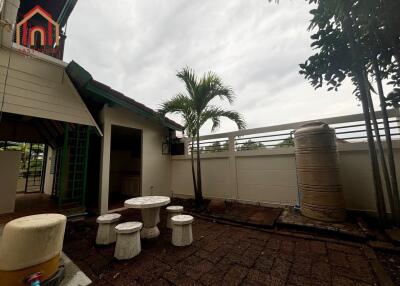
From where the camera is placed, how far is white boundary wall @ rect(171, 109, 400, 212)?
352 centimetres

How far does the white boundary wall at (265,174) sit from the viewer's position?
11.6ft

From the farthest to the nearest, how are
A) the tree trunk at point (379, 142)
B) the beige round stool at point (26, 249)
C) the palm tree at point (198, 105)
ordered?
the palm tree at point (198, 105) → the tree trunk at point (379, 142) → the beige round stool at point (26, 249)

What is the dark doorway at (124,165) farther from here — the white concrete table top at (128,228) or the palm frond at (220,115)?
the white concrete table top at (128,228)

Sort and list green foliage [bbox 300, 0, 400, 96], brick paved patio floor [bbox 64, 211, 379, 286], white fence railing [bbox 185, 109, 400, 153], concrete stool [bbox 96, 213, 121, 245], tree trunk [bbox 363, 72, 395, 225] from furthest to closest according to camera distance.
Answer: white fence railing [bbox 185, 109, 400, 153] < tree trunk [bbox 363, 72, 395, 225] < concrete stool [bbox 96, 213, 121, 245] < green foliage [bbox 300, 0, 400, 96] < brick paved patio floor [bbox 64, 211, 379, 286]

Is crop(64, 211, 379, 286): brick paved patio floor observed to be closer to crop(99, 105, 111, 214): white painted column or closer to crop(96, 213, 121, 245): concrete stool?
crop(96, 213, 121, 245): concrete stool

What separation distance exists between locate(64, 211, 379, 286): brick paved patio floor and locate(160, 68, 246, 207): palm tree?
2187mm

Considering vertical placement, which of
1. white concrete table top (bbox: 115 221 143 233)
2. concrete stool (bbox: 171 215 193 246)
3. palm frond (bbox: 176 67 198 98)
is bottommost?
concrete stool (bbox: 171 215 193 246)

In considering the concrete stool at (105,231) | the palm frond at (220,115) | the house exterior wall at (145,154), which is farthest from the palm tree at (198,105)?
the concrete stool at (105,231)

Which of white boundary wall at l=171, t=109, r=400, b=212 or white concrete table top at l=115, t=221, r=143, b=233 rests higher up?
white boundary wall at l=171, t=109, r=400, b=212

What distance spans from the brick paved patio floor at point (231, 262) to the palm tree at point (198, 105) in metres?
2.19

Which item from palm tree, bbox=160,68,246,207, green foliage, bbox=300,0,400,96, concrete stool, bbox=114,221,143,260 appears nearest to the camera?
concrete stool, bbox=114,221,143,260

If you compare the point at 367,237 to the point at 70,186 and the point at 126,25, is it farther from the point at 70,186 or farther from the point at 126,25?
the point at 126,25

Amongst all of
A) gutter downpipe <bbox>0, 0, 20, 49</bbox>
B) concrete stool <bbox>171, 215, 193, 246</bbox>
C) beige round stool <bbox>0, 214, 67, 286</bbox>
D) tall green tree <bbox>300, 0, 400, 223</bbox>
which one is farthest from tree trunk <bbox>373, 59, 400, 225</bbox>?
gutter downpipe <bbox>0, 0, 20, 49</bbox>
